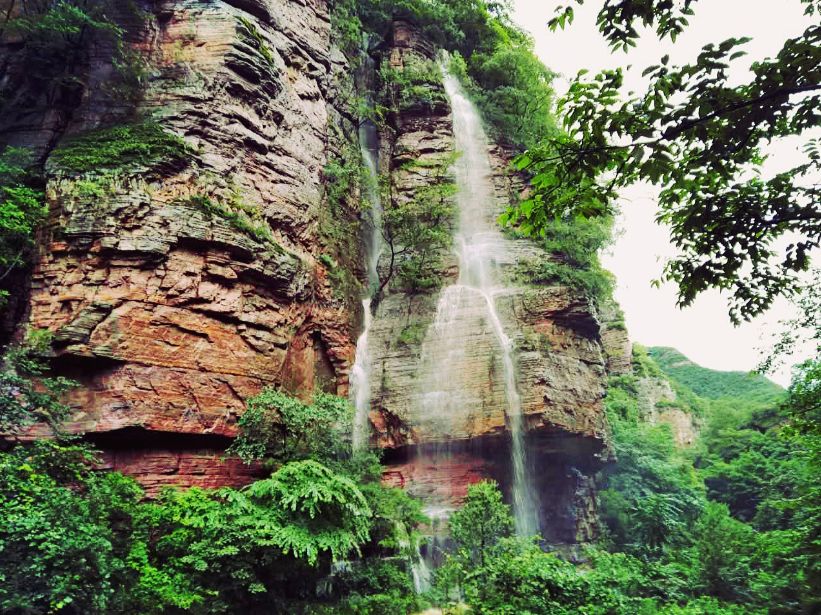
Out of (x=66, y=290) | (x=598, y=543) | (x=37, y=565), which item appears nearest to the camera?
(x=37, y=565)

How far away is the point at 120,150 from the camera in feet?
36.2

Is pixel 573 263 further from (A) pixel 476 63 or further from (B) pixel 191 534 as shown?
(B) pixel 191 534

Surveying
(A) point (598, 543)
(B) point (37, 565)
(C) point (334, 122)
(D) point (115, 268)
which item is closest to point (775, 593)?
(A) point (598, 543)

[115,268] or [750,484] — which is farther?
[750,484]

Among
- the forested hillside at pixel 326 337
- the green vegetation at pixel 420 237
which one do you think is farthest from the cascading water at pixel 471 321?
the green vegetation at pixel 420 237

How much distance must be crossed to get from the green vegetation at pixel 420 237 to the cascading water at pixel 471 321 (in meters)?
0.90

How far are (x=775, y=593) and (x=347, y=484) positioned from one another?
768cm

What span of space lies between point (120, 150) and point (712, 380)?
55.1 m

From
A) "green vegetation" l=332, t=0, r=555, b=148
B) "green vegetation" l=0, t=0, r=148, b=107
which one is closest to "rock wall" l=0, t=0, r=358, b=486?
"green vegetation" l=0, t=0, r=148, b=107

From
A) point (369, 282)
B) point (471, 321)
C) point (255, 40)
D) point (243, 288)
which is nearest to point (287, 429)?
point (243, 288)

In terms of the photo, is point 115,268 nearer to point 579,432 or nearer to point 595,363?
point 579,432

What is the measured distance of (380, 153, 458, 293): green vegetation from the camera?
16453 millimetres

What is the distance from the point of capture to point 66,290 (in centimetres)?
970

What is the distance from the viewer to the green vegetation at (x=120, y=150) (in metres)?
10.7
